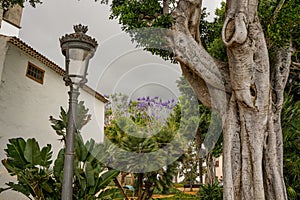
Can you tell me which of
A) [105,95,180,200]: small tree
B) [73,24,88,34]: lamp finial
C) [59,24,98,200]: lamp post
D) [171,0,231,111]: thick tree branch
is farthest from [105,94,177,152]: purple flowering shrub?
[73,24,88,34]: lamp finial

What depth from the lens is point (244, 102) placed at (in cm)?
535

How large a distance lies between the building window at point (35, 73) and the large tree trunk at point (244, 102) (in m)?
5.00

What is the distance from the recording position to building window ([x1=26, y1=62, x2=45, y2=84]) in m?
8.50

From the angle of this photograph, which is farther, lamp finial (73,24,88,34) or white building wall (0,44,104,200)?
white building wall (0,44,104,200)

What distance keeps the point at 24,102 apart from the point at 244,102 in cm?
640

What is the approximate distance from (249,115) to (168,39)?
2.43m

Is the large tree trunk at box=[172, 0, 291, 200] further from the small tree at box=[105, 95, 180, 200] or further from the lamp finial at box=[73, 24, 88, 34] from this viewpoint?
the lamp finial at box=[73, 24, 88, 34]

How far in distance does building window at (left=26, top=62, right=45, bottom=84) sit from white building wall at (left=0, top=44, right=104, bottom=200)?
13 centimetres

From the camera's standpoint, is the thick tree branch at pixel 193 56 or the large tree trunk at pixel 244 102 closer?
the large tree trunk at pixel 244 102

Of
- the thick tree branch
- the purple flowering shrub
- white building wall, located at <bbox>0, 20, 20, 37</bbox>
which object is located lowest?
the purple flowering shrub

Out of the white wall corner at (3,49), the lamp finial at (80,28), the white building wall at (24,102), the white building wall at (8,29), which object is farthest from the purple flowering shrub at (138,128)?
the white building wall at (8,29)

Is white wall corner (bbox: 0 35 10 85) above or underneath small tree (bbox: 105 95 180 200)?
above

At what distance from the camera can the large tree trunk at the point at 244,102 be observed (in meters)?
5.20

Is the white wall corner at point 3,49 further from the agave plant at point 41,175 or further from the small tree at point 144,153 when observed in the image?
the agave plant at point 41,175
